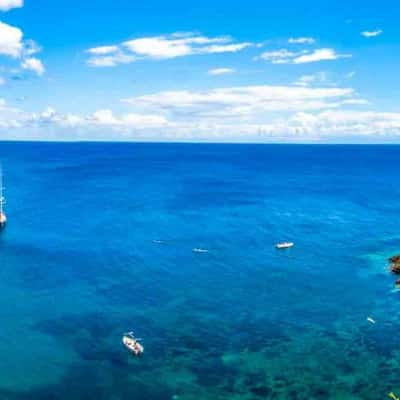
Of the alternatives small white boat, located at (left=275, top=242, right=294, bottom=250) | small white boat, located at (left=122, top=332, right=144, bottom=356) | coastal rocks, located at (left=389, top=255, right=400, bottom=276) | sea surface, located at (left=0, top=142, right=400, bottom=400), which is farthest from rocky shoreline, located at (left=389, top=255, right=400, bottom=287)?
small white boat, located at (left=122, top=332, right=144, bottom=356)

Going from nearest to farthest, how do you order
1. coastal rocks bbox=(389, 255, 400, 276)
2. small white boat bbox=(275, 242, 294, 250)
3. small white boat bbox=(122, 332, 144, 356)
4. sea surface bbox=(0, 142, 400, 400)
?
sea surface bbox=(0, 142, 400, 400) → small white boat bbox=(122, 332, 144, 356) → coastal rocks bbox=(389, 255, 400, 276) → small white boat bbox=(275, 242, 294, 250)

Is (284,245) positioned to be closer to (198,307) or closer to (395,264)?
(395,264)

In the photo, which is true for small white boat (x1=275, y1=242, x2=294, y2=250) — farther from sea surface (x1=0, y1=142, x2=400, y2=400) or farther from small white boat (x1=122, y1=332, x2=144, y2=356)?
small white boat (x1=122, y1=332, x2=144, y2=356)

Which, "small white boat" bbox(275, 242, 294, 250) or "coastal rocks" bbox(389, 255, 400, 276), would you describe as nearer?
"coastal rocks" bbox(389, 255, 400, 276)

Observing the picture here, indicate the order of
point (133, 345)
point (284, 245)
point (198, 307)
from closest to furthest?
1. point (133, 345)
2. point (198, 307)
3. point (284, 245)

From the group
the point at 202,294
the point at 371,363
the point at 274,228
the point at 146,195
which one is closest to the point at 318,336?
the point at 371,363

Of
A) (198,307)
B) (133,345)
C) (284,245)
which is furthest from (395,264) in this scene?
(133,345)
